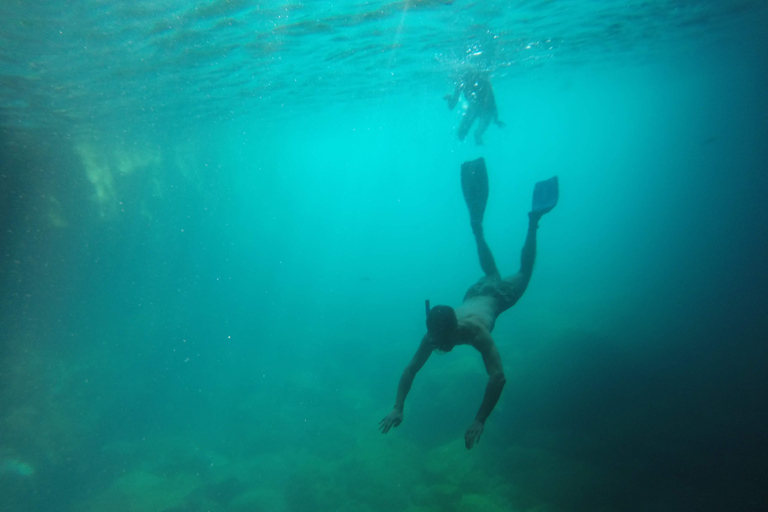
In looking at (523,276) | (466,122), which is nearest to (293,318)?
(466,122)

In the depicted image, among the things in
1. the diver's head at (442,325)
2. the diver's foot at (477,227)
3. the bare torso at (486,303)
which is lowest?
the diver's head at (442,325)

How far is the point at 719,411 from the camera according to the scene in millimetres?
→ 10258

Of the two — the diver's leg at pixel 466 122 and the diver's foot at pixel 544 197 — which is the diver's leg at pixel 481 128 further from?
the diver's foot at pixel 544 197

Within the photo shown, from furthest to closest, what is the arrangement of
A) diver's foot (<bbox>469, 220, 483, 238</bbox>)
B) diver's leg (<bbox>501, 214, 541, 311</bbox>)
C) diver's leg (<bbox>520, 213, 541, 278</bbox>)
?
diver's foot (<bbox>469, 220, 483, 238</bbox>), diver's leg (<bbox>520, 213, 541, 278</bbox>), diver's leg (<bbox>501, 214, 541, 311</bbox>)

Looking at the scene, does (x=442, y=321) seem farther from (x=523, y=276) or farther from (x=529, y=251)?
(x=529, y=251)

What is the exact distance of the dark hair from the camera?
15.8 ft

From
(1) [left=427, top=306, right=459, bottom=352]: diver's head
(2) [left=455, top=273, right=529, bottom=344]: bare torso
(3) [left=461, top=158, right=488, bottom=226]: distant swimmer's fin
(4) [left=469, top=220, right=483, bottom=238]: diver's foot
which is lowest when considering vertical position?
(1) [left=427, top=306, right=459, bottom=352]: diver's head

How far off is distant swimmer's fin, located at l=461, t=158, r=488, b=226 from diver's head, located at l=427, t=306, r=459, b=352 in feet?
14.5

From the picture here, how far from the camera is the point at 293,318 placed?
1243 inches

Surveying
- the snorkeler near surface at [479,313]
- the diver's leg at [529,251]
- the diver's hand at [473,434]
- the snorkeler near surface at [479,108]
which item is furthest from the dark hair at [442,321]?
the snorkeler near surface at [479,108]

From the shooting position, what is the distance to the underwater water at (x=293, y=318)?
10.2 metres

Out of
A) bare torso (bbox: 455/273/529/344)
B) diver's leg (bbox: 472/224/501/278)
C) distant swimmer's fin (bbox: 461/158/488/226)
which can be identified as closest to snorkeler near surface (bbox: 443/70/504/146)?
distant swimmer's fin (bbox: 461/158/488/226)

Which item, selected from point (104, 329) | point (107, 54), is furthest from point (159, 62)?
point (104, 329)

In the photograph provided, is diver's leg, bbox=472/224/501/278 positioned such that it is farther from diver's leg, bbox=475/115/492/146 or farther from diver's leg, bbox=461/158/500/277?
diver's leg, bbox=475/115/492/146
